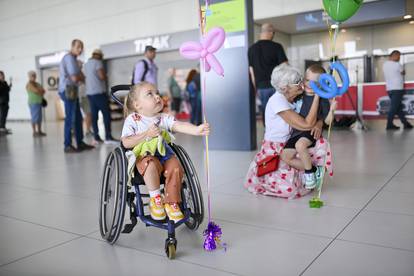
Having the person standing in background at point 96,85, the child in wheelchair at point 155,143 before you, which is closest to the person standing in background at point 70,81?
the person standing in background at point 96,85

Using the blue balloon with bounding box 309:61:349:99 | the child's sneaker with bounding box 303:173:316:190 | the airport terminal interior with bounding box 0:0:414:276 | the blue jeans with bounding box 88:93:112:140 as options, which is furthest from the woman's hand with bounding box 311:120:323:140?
the blue jeans with bounding box 88:93:112:140

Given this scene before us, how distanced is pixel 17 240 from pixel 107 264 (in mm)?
606

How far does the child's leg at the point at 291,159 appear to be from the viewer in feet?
8.43

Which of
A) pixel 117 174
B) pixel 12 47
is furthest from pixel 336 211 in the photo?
A: pixel 12 47

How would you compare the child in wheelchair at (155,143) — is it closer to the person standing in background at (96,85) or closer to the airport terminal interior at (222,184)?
the airport terminal interior at (222,184)

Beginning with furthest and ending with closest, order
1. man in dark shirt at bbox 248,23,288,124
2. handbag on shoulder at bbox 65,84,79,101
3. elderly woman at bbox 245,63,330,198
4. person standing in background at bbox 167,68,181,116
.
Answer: person standing in background at bbox 167,68,181,116, handbag on shoulder at bbox 65,84,79,101, man in dark shirt at bbox 248,23,288,124, elderly woman at bbox 245,63,330,198

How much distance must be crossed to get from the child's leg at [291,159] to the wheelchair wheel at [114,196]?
3.74 feet

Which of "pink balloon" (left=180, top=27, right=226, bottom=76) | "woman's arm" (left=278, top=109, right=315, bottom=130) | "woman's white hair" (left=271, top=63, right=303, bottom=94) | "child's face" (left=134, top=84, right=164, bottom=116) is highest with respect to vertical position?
"pink balloon" (left=180, top=27, right=226, bottom=76)

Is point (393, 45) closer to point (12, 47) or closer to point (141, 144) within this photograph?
point (141, 144)

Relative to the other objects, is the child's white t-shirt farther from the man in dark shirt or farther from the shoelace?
the man in dark shirt

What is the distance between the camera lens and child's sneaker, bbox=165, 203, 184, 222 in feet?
5.67

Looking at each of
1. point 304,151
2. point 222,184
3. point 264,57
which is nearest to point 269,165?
point 304,151

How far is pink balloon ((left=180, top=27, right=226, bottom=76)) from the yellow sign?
9.56 ft

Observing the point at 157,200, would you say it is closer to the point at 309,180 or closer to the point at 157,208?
the point at 157,208
